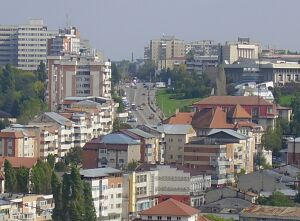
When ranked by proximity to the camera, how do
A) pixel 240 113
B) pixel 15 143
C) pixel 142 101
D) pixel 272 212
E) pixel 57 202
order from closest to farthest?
pixel 57 202 → pixel 272 212 → pixel 15 143 → pixel 240 113 → pixel 142 101

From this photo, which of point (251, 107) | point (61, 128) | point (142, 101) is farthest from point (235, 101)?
point (142, 101)

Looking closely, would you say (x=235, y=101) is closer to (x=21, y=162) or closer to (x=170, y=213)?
(x=21, y=162)

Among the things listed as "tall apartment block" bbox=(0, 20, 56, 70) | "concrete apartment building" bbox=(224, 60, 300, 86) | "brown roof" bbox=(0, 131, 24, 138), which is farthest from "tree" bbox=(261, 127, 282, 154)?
"tall apartment block" bbox=(0, 20, 56, 70)

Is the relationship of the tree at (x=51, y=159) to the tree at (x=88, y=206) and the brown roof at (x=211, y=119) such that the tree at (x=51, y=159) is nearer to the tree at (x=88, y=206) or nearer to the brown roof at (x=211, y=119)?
the brown roof at (x=211, y=119)

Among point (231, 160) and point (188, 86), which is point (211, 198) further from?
point (188, 86)

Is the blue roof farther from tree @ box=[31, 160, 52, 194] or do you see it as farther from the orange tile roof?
the orange tile roof

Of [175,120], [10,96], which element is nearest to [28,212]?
[175,120]
